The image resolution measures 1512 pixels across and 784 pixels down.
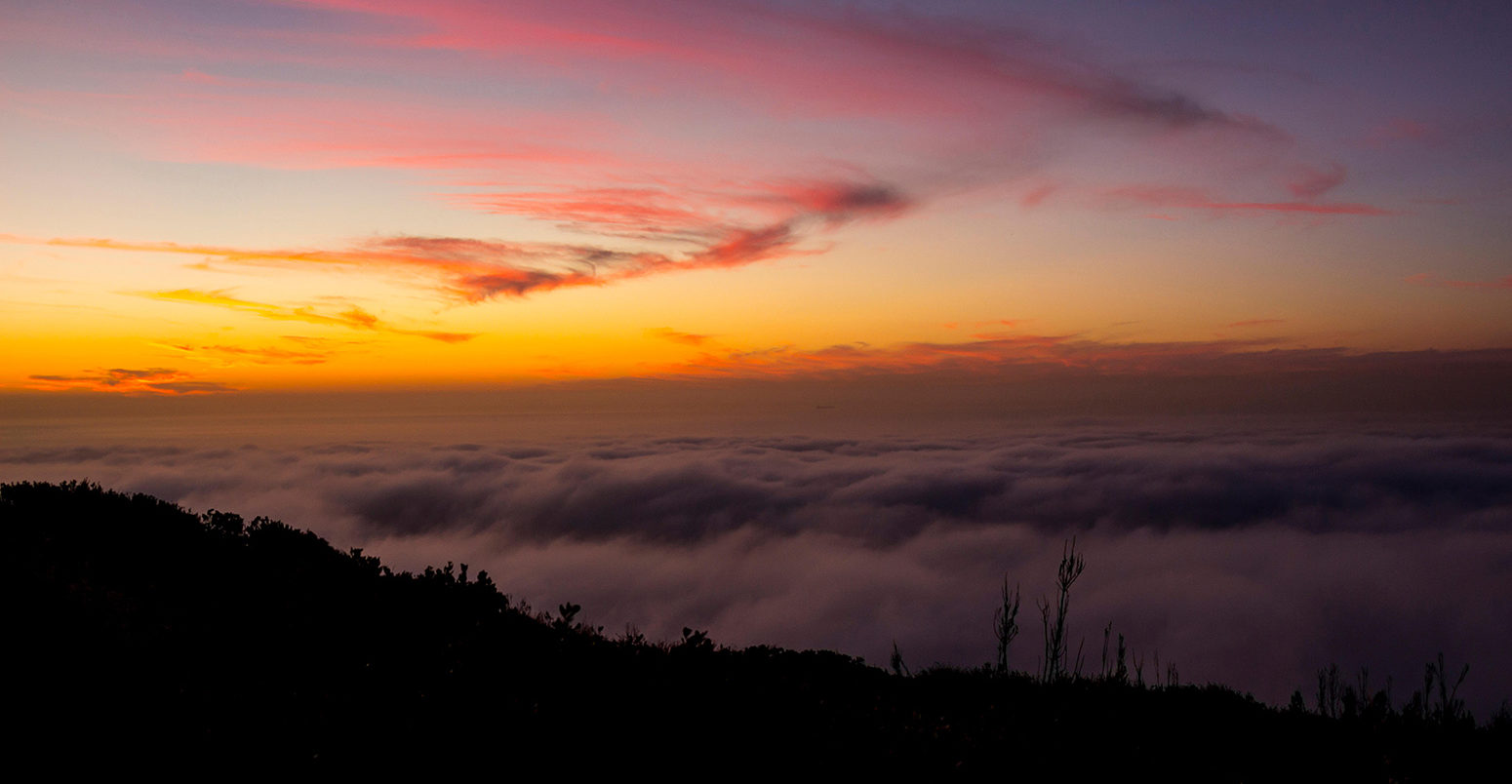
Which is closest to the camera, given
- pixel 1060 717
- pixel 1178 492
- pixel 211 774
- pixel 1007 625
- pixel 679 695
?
pixel 211 774

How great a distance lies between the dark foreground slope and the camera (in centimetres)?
571

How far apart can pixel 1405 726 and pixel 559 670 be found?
Answer: 11.5 m

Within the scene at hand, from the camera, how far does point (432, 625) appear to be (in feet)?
31.2

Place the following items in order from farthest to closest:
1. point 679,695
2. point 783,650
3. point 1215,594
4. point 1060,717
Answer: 1. point 1215,594
2. point 783,650
3. point 1060,717
4. point 679,695

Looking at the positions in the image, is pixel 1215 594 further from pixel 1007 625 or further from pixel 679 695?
pixel 679 695

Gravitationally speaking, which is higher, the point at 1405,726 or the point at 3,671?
the point at 3,671

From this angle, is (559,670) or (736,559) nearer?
(559,670)

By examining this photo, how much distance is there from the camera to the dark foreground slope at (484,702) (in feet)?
18.7

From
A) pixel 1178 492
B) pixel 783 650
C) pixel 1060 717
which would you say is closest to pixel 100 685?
pixel 783 650

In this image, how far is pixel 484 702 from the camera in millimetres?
6207

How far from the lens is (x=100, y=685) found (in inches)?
268

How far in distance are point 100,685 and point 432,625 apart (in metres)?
3.21

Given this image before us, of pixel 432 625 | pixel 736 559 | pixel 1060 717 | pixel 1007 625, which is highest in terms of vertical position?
pixel 432 625

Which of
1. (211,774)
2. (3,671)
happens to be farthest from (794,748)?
(3,671)
